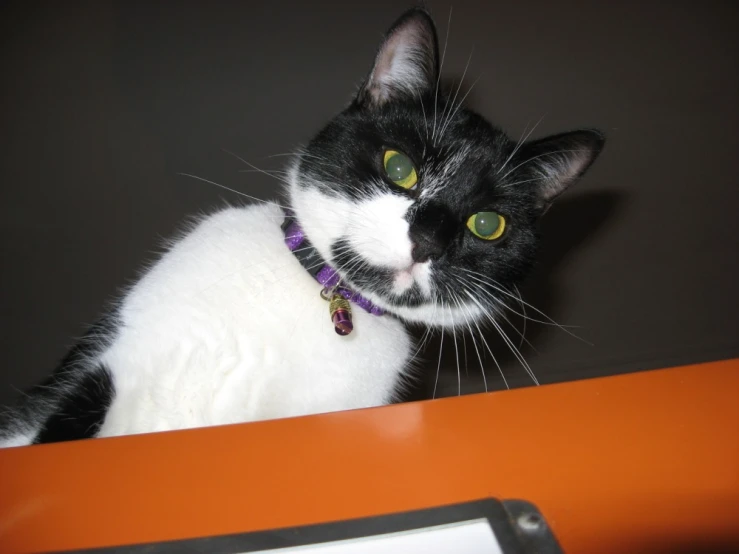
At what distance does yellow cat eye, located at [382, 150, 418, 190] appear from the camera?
964 millimetres

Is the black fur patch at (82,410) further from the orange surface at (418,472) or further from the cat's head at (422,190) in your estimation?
the cat's head at (422,190)

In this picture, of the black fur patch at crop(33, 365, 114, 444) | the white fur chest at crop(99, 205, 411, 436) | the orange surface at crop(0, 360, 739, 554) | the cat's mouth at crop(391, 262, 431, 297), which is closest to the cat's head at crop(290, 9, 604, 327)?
the cat's mouth at crop(391, 262, 431, 297)

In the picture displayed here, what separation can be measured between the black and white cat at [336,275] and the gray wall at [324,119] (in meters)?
0.65

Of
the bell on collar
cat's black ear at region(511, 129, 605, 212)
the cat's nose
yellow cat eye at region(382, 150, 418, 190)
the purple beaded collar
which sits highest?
cat's black ear at region(511, 129, 605, 212)

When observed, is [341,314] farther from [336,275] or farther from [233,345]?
[233,345]

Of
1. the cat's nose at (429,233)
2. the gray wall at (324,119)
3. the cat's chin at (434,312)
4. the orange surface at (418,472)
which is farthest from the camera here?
A: the gray wall at (324,119)

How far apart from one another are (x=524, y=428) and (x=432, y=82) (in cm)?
73

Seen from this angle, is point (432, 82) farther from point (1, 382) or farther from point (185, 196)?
point (1, 382)

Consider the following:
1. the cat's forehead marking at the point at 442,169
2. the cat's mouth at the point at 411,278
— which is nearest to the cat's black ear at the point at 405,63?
the cat's forehead marking at the point at 442,169

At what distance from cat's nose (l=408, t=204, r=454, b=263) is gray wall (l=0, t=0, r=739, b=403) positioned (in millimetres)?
929

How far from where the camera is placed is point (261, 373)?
0.96 m

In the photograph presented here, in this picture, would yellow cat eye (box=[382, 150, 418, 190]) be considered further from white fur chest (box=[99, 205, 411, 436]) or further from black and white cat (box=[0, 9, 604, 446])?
white fur chest (box=[99, 205, 411, 436])

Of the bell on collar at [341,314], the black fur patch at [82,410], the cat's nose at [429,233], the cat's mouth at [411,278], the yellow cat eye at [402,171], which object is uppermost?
the yellow cat eye at [402,171]

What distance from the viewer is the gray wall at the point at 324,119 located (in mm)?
1544
